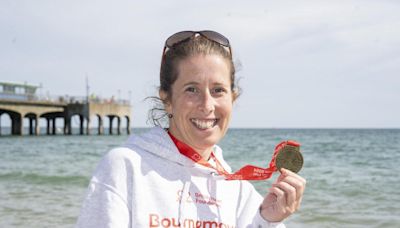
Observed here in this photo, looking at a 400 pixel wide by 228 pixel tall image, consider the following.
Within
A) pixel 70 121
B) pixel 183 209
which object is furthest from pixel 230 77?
pixel 70 121

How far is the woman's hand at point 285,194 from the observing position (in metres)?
2.23

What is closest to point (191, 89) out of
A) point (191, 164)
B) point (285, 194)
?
point (191, 164)

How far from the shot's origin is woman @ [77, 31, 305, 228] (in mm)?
2148

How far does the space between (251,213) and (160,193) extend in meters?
0.46

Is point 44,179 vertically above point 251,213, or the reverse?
point 251,213

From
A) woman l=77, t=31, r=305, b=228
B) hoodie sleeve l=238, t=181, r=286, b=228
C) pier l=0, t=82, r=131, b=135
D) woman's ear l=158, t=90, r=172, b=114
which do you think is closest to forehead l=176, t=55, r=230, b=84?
woman l=77, t=31, r=305, b=228

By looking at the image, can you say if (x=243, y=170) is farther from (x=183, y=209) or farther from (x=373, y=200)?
(x=373, y=200)

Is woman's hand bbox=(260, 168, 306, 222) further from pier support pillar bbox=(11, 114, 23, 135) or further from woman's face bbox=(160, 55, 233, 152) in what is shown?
pier support pillar bbox=(11, 114, 23, 135)

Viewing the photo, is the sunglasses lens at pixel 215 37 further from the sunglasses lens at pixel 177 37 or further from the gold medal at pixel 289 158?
the gold medal at pixel 289 158

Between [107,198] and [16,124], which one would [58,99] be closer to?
[16,124]

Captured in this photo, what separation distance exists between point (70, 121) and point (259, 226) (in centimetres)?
5972

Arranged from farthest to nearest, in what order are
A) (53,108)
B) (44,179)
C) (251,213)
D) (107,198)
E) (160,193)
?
(53,108)
(44,179)
(251,213)
(160,193)
(107,198)

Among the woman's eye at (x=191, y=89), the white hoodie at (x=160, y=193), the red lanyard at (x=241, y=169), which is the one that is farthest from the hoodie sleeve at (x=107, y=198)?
the woman's eye at (x=191, y=89)

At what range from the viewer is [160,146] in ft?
7.59
